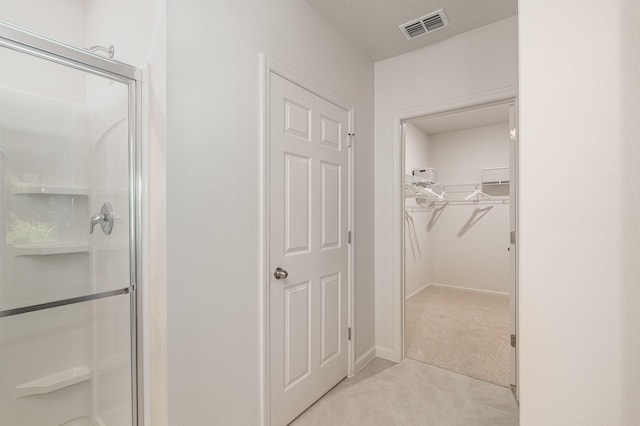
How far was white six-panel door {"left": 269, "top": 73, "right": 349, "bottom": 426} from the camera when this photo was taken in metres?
1.71

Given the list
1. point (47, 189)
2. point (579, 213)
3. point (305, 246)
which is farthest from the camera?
point (305, 246)

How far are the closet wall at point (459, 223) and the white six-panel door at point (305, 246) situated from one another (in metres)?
2.40

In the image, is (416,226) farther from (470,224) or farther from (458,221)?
(470,224)

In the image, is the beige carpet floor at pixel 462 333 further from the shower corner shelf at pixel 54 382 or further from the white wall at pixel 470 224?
the shower corner shelf at pixel 54 382

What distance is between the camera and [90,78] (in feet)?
4.24

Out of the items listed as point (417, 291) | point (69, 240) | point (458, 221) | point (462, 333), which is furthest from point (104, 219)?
point (458, 221)

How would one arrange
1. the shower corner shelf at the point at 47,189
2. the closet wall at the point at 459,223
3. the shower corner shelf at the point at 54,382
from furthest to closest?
the closet wall at the point at 459,223 → the shower corner shelf at the point at 54,382 → the shower corner shelf at the point at 47,189

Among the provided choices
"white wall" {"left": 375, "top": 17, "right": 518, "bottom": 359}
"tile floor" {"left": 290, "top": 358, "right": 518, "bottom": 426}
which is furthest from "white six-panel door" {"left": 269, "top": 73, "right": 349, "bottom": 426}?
"white wall" {"left": 375, "top": 17, "right": 518, "bottom": 359}

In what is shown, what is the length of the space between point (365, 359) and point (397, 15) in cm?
271

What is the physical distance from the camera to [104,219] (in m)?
1.41

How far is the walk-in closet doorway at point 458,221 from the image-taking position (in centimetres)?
395

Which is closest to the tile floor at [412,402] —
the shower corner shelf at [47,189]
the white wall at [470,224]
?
the shower corner shelf at [47,189]

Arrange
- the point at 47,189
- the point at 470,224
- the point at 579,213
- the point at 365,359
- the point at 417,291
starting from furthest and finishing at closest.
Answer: the point at 470,224 → the point at 417,291 → the point at 365,359 → the point at 47,189 → the point at 579,213

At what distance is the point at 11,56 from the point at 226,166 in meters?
0.86
